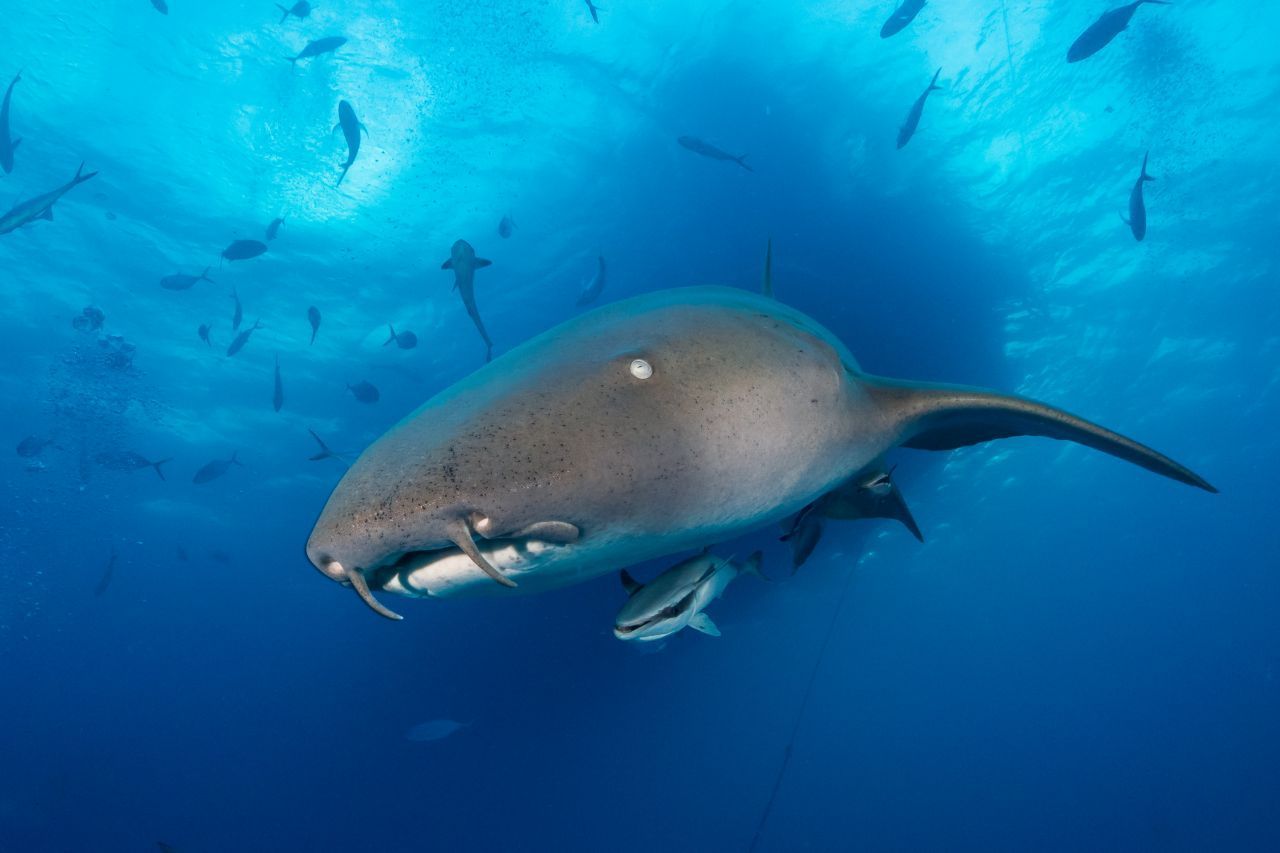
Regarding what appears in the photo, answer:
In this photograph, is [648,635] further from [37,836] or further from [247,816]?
[37,836]

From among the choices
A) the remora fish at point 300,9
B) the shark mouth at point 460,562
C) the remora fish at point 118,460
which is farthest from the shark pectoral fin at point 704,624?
the remora fish at point 118,460

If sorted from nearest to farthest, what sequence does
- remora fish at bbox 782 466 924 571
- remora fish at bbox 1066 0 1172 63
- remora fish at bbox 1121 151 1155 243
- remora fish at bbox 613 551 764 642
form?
remora fish at bbox 613 551 764 642
remora fish at bbox 782 466 924 571
remora fish at bbox 1121 151 1155 243
remora fish at bbox 1066 0 1172 63

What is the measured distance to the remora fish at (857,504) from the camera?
4.19 m

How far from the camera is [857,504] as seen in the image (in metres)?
4.49

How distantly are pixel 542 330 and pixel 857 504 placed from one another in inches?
559

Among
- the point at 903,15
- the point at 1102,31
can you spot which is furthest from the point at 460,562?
the point at 1102,31

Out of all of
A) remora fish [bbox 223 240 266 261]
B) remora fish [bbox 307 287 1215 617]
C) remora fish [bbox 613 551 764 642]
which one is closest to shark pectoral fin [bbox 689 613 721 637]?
remora fish [bbox 613 551 764 642]

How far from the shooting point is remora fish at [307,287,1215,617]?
144cm

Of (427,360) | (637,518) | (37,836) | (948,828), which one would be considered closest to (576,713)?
(427,360)

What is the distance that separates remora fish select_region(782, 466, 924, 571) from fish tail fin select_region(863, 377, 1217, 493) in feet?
3.10

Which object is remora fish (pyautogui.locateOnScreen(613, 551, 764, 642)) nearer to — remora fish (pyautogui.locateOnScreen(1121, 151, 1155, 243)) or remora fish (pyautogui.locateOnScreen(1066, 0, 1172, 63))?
remora fish (pyautogui.locateOnScreen(1121, 151, 1155, 243))

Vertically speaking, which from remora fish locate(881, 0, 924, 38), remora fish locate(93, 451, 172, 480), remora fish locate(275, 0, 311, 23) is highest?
remora fish locate(881, 0, 924, 38)

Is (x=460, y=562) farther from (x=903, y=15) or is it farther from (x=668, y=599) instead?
(x=903, y=15)

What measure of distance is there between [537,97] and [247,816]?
37.5 metres
